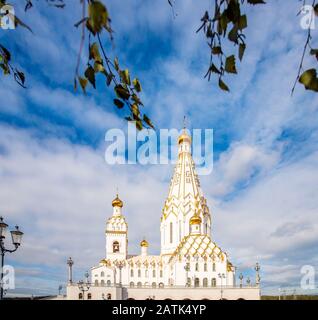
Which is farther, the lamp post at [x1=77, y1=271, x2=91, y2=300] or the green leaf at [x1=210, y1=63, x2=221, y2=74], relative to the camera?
the lamp post at [x1=77, y1=271, x2=91, y2=300]

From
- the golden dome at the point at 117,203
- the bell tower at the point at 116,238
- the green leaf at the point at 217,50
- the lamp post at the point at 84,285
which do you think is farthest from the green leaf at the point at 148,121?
the golden dome at the point at 117,203

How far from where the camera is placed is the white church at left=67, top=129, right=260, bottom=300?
158ft

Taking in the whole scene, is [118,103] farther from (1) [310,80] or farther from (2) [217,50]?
(1) [310,80]

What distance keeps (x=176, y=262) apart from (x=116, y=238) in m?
11.5

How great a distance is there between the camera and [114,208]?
6212cm

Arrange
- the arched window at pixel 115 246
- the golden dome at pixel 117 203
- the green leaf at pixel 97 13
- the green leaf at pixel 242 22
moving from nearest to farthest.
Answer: the green leaf at pixel 97 13, the green leaf at pixel 242 22, the arched window at pixel 115 246, the golden dome at pixel 117 203

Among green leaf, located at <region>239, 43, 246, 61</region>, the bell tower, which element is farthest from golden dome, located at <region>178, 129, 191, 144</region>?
green leaf, located at <region>239, 43, 246, 61</region>

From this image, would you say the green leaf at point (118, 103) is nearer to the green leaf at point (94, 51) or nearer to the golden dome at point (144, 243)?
the green leaf at point (94, 51)

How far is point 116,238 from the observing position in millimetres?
60000

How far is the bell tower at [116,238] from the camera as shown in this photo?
59.3 metres

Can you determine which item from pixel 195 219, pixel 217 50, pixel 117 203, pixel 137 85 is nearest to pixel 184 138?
pixel 195 219

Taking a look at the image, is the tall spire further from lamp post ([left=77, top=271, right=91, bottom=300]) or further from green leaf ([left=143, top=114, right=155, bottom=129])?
green leaf ([left=143, top=114, right=155, bottom=129])
